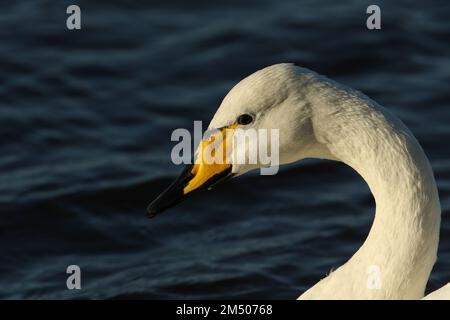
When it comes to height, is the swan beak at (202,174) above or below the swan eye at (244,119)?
below

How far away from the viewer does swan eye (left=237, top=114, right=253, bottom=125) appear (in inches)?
232

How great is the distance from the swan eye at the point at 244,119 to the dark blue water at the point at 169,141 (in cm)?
252

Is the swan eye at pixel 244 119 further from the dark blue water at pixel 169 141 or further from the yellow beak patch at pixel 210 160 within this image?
the dark blue water at pixel 169 141

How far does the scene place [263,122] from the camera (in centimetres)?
593

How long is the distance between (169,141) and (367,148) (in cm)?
455

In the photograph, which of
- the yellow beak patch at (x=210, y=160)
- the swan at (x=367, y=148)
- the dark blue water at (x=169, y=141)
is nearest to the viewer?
the swan at (x=367, y=148)

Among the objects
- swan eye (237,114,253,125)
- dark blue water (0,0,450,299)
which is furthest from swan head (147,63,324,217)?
dark blue water (0,0,450,299)

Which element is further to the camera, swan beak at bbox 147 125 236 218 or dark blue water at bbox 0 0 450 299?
dark blue water at bbox 0 0 450 299

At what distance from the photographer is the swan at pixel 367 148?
5.79m

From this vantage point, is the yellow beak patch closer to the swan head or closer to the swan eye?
the swan head

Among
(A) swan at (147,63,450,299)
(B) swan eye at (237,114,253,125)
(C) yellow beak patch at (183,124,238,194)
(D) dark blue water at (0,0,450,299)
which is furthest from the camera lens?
(D) dark blue water at (0,0,450,299)

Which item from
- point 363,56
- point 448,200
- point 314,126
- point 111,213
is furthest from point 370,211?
point 314,126

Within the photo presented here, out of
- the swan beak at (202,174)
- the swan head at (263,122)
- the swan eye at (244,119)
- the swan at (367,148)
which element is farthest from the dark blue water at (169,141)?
the swan eye at (244,119)

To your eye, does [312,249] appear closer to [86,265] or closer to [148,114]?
[86,265]
